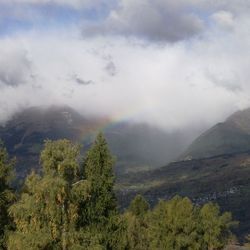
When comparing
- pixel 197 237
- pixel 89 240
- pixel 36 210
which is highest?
pixel 36 210

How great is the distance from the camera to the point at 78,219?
213 feet

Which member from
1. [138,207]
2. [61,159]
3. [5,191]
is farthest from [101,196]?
[138,207]

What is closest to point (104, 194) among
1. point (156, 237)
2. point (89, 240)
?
point (89, 240)

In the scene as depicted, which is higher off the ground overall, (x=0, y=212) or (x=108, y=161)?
(x=108, y=161)

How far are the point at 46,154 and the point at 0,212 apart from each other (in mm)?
13986

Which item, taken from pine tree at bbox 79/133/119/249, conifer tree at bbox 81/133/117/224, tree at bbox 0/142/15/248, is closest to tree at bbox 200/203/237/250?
pine tree at bbox 79/133/119/249

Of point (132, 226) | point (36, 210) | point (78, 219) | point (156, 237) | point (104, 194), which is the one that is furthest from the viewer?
point (132, 226)

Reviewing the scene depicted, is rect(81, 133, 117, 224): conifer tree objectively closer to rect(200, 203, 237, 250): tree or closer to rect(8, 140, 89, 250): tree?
rect(8, 140, 89, 250): tree

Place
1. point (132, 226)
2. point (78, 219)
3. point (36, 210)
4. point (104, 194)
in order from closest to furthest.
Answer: point (36, 210), point (78, 219), point (104, 194), point (132, 226)

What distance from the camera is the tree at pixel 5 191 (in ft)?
233

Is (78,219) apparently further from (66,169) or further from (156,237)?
(156,237)

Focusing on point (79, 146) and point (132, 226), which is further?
point (132, 226)

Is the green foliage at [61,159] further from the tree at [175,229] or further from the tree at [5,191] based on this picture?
the tree at [175,229]

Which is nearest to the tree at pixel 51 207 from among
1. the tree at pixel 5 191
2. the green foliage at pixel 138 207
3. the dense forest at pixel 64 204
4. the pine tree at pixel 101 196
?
the dense forest at pixel 64 204
